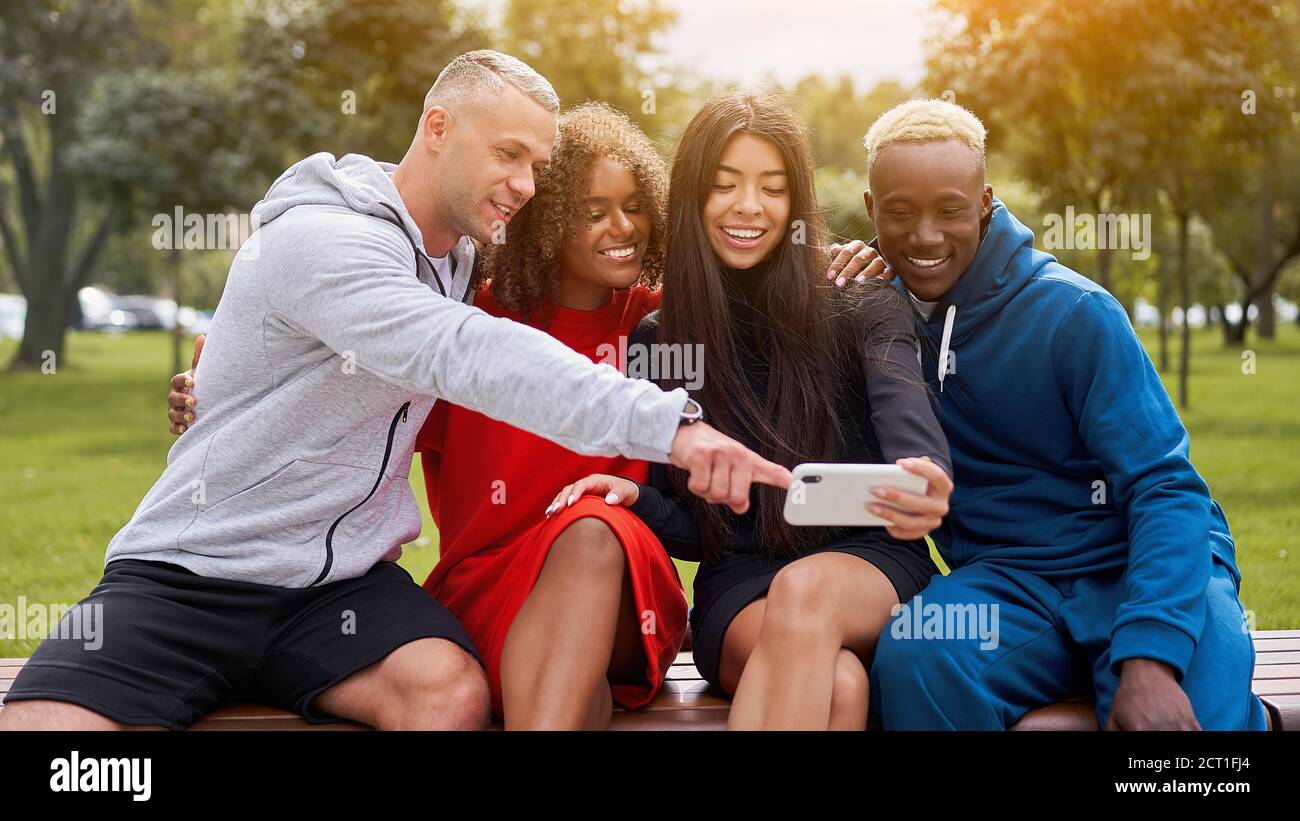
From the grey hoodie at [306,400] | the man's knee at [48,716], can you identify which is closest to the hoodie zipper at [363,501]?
the grey hoodie at [306,400]

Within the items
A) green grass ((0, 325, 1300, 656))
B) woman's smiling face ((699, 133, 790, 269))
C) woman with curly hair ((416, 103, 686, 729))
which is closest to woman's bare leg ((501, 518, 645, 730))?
woman with curly hair ((416, 103, 686, 729))

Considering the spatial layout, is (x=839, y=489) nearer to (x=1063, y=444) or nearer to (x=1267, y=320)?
(x=1063, y=444)

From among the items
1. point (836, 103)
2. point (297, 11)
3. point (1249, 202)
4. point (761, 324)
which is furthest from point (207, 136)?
point (836, 103)

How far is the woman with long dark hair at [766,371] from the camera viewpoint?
3088 mm

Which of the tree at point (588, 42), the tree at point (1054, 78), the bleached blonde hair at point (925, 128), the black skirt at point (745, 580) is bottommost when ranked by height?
the black skirt at point (745, 580)

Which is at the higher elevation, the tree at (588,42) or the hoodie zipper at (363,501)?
the tree at (588,42)

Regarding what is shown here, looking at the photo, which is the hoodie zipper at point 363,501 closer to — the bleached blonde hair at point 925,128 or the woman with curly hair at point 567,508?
the woman with curly hair at point 567,508

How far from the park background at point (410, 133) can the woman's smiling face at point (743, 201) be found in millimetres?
335

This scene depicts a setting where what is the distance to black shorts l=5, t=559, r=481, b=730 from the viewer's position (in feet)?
9.34

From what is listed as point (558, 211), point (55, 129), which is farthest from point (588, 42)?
point (558, 211)

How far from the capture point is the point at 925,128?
3293mm

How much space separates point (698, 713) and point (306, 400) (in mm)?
1254
